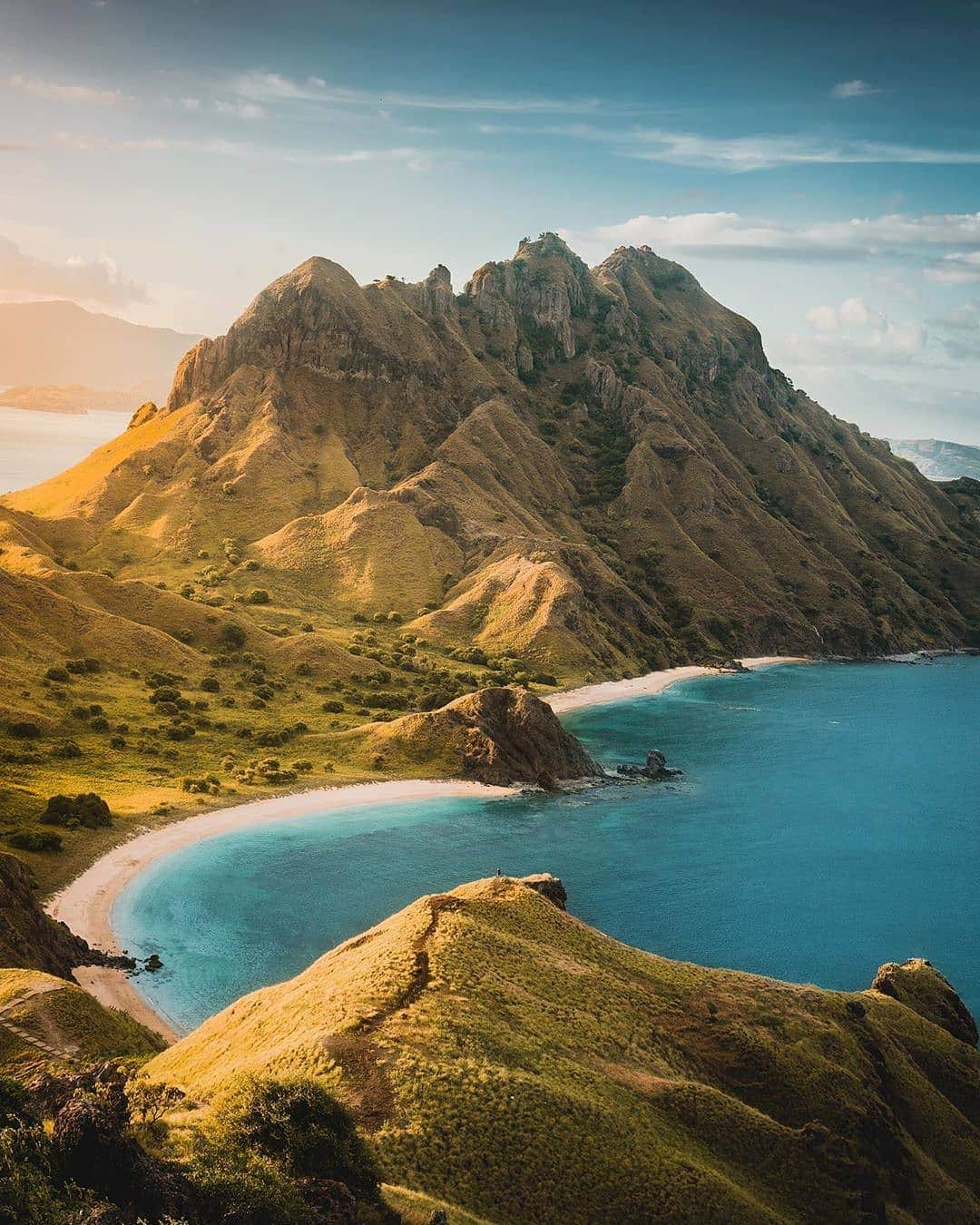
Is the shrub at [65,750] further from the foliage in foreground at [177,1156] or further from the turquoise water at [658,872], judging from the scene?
the foliage in foreground at [177,1156]

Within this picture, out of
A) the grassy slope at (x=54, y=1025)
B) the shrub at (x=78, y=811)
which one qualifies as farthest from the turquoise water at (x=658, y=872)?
the grassy slope at (x=54, y=1025)

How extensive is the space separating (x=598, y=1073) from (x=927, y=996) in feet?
102

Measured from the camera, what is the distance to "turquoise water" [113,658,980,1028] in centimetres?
7812

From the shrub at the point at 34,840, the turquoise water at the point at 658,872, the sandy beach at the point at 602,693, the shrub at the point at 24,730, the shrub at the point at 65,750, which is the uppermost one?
the shrub at the point at 24,730

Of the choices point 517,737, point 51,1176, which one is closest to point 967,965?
point 517,737

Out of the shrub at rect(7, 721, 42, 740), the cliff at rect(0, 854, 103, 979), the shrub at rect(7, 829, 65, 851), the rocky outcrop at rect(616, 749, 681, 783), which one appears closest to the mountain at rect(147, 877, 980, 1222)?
the cliff at rect(0, 854, 103, 979)

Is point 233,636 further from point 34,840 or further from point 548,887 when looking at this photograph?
point 548,887

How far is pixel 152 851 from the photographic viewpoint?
89.1 metres

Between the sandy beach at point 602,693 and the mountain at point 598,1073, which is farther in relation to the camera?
the sandy beach at point 602,693

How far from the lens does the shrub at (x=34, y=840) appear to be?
271 ft

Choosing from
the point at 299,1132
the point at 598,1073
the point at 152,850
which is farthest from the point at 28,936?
the point at 598,1073

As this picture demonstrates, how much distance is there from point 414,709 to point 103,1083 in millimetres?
106457

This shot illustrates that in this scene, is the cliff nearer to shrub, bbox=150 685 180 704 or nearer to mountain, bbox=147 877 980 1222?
mountain, bbox=147 877 980 1222

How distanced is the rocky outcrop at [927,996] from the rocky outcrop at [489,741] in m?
60.8
